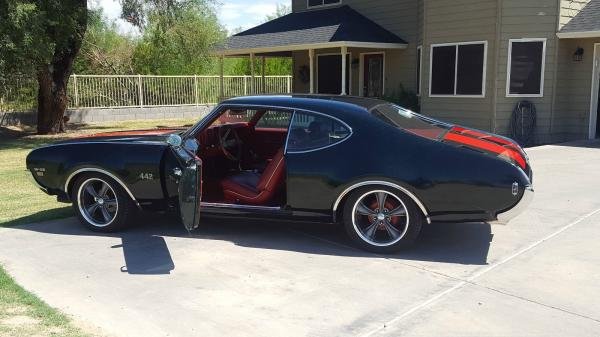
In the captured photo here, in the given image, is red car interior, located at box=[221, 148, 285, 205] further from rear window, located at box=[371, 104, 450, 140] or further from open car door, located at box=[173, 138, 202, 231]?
rear window, located at box=[371, 104, 450, 140]

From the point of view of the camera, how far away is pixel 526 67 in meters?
13.3

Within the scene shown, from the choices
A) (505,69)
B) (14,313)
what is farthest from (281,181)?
(505,69)

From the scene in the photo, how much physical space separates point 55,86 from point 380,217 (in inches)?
599

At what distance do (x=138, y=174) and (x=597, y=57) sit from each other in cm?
1204

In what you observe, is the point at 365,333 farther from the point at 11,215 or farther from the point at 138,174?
the point at 11,215

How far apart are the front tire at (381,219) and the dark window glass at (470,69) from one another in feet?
31.8

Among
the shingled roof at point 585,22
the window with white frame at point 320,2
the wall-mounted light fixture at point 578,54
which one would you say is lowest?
the wall-mounted light fixture at point 578,54

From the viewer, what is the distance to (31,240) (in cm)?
563

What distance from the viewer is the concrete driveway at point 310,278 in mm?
3684

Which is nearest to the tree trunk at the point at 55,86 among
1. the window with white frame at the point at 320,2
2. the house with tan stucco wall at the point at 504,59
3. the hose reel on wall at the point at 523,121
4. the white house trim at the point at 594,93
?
the house with tan stucco wall at the point at 504,59

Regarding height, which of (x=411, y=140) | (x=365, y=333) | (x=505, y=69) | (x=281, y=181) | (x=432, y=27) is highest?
(x=432, y=27)

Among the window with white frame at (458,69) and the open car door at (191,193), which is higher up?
the window with white frame at (458,69)

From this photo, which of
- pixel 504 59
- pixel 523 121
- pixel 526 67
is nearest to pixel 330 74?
pixel 504 59

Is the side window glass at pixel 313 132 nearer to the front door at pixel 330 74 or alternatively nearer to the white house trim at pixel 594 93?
the white house trim at pixel 594 93
